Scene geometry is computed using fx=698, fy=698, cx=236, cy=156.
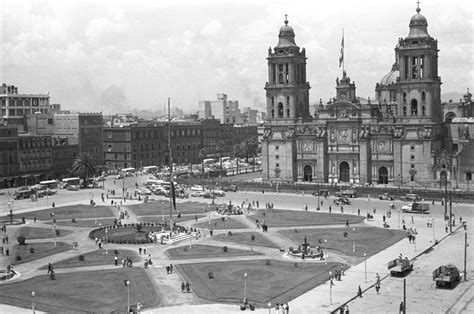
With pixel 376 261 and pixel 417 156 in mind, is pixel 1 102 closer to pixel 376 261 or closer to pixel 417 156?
pixel 417 156

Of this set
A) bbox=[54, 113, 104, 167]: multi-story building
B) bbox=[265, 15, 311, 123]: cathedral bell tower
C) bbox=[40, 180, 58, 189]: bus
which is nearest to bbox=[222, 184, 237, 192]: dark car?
bbox=[265, 15, 311, 123]: cathedral bell tower

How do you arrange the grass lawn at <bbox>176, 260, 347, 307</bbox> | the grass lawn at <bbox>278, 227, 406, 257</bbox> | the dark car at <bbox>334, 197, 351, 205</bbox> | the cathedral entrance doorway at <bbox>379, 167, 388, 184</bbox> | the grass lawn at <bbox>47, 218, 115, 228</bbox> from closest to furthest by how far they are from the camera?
the grass lawn at <bbox>176, 260, 347, 307</bbox>
the grass lawn at <bbox>278, 227, 406, 257</bbox>
the grass lawn at <bbox>47, 218, 115, 228</bbox>
the dark car at <bbox>334, 197, 351, 205</bbox>
the cathedral entrance doorway at <bbox>379, 167, 388, 184</bbox>

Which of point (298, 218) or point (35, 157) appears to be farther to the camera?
point (35, 157)

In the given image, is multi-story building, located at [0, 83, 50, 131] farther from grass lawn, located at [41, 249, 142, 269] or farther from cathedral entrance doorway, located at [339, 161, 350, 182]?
grass lawn, located at [41, 249, 142, 269]

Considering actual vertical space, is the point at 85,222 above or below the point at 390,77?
below

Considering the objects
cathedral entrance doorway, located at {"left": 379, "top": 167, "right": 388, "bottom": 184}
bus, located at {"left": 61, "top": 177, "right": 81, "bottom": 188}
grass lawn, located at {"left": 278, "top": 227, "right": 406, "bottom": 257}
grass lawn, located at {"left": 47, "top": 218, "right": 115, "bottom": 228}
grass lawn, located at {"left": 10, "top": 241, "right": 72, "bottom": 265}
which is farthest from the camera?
bus, located at {"left": 61, "top": 177, "right": 81, "bottom": 188}

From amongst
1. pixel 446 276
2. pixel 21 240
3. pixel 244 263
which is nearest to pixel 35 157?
pixel 21 240

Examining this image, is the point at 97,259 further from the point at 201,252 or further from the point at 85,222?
the point at 85,222
